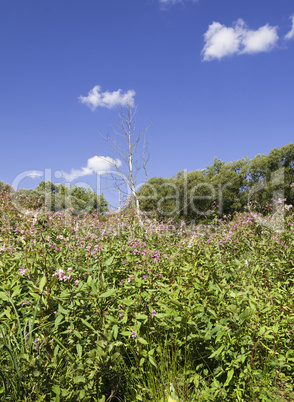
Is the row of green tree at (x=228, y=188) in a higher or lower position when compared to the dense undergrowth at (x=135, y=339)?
higher

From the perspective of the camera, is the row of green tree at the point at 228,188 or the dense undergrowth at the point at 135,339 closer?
the dense undergrowth at the point at 135,339

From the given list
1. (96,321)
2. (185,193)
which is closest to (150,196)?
(185,193)

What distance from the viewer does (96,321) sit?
212 centimetres

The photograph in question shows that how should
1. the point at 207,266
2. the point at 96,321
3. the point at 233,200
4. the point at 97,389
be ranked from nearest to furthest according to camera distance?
the point at 97,389 < the point at 96,321 < the point at 207,266 < the point at 233,200

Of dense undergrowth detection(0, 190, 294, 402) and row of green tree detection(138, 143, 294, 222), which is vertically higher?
row of green tree detection(138, 143, 294, 222)

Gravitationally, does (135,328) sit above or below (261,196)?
below

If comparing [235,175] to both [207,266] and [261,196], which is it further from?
[207,266]

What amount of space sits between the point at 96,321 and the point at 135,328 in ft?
1.09

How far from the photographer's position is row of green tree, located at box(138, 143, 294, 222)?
26.2 meters

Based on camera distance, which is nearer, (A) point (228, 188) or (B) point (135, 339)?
(B) point (135, 339)

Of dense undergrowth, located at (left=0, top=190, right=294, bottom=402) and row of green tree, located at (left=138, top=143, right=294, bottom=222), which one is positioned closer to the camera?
dense undergrowth, located at (left=0, top=190, right=294, bottom=402)

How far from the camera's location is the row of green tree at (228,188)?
26.2 meters

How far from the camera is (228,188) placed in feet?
93.3

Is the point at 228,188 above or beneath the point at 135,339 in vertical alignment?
above
